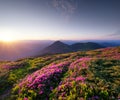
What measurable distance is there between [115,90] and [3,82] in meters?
18.5

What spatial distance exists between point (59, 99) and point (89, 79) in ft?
15.4

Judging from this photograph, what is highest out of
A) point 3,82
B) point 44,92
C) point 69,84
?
point 69,84

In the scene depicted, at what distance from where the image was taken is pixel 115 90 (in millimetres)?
15375

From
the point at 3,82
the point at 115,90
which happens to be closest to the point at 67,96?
the point at 115,90

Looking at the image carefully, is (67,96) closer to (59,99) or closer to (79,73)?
(59,99)

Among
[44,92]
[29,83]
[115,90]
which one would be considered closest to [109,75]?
[115,90]

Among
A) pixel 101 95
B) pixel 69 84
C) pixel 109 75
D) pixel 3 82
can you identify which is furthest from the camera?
pixel 3 82

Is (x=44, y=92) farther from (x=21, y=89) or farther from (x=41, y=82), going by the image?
(x=21, y=89)

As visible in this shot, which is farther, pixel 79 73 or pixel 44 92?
pixel 79 73

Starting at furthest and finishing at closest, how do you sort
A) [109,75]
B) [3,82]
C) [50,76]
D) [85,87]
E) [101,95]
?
[3,82] → [50,76] → [109,75] → [85,87] → [101,95]

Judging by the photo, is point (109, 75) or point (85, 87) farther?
point (109, 75)

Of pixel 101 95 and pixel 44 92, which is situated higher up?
pixel 101 95

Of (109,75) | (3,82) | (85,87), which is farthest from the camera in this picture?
(3,82)

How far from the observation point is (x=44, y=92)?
18.1m
